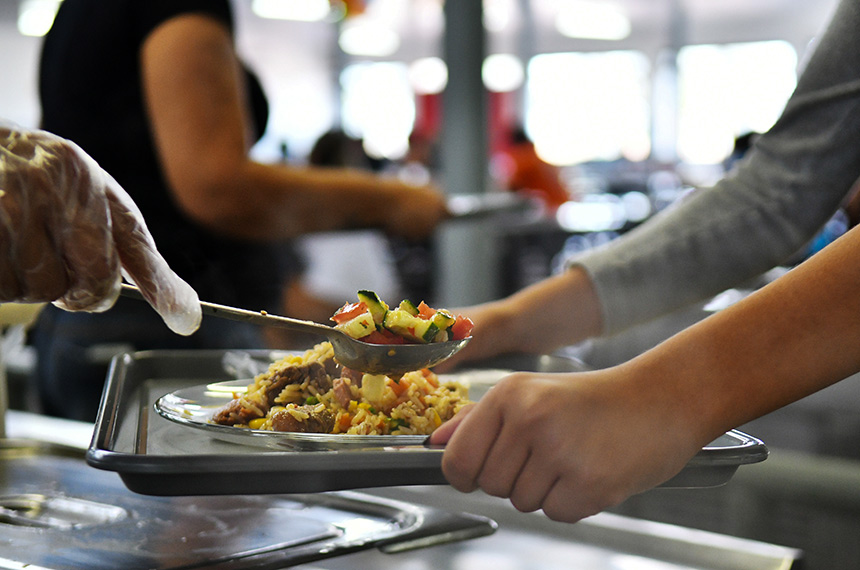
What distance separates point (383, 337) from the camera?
2.12 feet

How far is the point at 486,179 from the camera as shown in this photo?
3.00 meters

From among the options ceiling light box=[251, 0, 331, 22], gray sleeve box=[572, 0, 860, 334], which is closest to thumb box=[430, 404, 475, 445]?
gray sleeve box=[572, 0, 860, 334]

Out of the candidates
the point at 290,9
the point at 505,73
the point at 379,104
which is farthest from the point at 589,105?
the point at 290,9

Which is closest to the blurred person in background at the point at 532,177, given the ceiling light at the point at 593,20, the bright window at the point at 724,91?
the ceiling light at the point at 593,20

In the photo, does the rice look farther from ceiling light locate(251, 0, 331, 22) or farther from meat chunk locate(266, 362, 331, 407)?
ceiling light locate(251, 0, 331, 22)

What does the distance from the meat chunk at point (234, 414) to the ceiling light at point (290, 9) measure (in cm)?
794

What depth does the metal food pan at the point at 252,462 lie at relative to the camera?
1.53 ft

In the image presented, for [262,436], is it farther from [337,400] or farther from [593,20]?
[593,20]

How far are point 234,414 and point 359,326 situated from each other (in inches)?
4.3

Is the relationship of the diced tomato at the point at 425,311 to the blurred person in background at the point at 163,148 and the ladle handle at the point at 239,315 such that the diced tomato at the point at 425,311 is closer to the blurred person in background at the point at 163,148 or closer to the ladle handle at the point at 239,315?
the ladle handle at the point at 239,315

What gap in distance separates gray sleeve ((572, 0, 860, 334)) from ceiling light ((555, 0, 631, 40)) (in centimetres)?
823

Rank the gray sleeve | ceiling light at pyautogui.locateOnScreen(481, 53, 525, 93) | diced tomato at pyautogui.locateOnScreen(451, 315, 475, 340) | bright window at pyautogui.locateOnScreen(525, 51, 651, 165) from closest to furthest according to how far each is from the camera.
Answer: diced tomato at pyautogui.locateOnScreen(451, 315, 475, 340) < the gray sleeve < bright window at pyautogui.locateOnScreen(525, 51, 651, 165) < ceiling light at pyautogui.locateOnScreen(481, 53, 525, 93)

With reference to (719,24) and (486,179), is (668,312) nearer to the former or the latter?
(486,179)

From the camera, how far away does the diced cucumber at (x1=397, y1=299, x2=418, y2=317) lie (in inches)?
26.4
